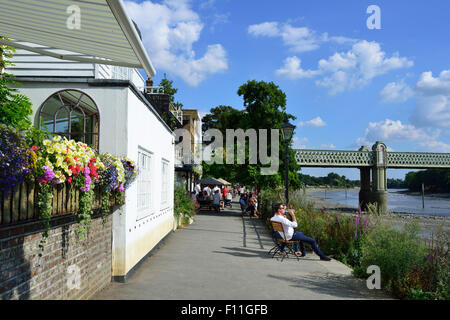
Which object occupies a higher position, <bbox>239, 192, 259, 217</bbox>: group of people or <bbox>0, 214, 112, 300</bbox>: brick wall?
<bbox>0, 214, 112, 300</bbox>: brick wall

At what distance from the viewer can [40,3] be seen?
3.91 meters

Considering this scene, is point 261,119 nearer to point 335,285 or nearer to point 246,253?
point 246,253

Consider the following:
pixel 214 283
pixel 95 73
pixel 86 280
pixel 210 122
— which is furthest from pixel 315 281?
pixel 210 122

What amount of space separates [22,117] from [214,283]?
4.77m

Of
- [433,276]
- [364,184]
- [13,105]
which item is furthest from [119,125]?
[364,184]

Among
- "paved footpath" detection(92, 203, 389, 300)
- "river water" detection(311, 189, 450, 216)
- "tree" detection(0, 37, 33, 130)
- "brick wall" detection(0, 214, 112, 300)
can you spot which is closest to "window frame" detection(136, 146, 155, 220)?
"paved footpath" detection(92, 203, 389, 300)

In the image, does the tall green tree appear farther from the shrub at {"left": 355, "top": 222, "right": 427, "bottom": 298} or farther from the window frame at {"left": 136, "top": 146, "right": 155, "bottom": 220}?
the shrub at {"left": 355, "top": 222, "right": 427, "bottom": 298}

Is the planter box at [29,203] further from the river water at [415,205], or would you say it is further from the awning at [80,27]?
the river water at [415,205]

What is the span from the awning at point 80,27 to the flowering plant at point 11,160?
137cm

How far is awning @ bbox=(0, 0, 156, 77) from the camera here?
12.5ft

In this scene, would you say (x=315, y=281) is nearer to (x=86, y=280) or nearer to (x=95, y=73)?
(x=86, y=280)

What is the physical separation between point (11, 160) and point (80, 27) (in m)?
1.74

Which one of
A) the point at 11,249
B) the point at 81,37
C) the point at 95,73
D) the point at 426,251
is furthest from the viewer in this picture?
the point at 95,73

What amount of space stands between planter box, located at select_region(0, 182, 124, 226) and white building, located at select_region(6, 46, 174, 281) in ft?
7.89
